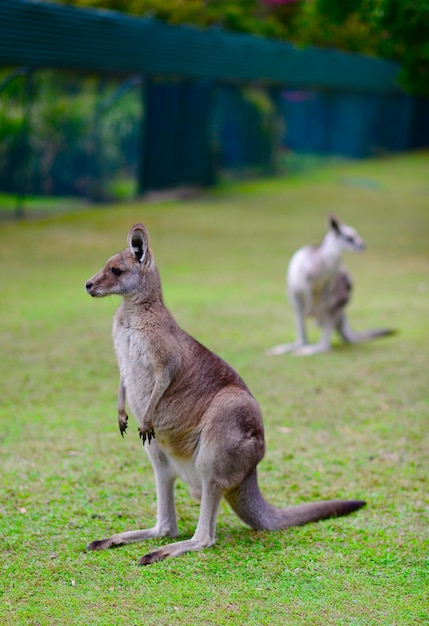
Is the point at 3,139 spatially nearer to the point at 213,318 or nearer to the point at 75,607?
the point at 213,318

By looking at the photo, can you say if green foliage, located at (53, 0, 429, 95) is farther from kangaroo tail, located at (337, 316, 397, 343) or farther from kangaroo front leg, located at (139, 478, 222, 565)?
kangaroo front leg, located at (139, 478, 222, 565)

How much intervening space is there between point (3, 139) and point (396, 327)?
7.03 m

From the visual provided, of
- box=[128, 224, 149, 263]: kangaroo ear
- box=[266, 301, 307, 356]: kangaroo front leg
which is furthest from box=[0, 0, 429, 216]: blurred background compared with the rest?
box=[128, 224, 149, 263]: kangaroo ear

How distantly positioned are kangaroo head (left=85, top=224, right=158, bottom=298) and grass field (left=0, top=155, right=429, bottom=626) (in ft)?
3.54

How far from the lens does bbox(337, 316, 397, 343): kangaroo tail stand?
7676 mm

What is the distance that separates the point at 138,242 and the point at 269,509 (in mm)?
1299

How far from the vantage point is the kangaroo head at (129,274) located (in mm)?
3762

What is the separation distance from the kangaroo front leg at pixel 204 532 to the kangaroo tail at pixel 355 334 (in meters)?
4.10

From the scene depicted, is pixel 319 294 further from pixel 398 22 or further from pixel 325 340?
pixel 398 22

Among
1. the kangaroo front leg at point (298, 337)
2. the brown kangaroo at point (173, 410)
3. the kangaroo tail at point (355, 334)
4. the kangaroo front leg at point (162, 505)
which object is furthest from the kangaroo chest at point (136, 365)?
Result: the kangaroo tail at point (355, 334)

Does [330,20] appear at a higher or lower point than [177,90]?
higher

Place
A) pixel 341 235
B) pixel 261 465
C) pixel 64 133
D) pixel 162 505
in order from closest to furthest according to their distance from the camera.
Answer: pixel 162 505 < pixel 261 465 < pixel 341 235 < pixel 64 133

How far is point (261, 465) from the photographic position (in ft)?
16.2

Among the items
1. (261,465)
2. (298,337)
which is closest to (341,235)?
(298,337)
